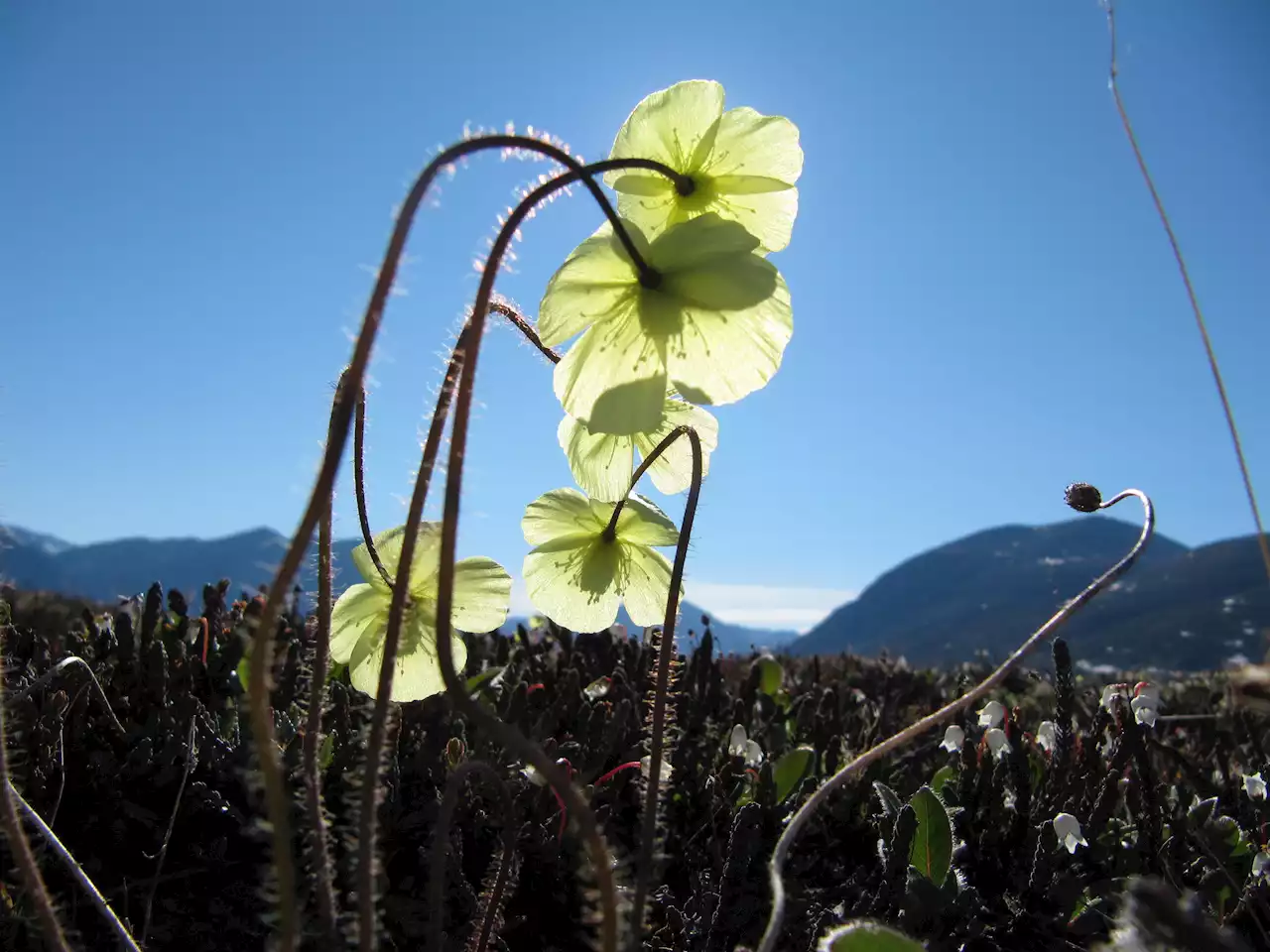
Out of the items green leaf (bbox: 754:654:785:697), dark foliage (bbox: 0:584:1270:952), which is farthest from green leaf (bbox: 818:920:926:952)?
green leaf (bbox: 754:654:785:697)

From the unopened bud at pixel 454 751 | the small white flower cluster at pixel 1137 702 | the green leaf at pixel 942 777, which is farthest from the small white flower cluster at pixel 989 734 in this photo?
the unopened bud at pixel 454 751

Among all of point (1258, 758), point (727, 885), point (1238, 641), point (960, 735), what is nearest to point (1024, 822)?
point (960, 735)

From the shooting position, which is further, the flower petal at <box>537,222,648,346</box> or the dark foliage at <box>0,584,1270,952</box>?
the dark foliage at <box>0,584,1270,952</box>

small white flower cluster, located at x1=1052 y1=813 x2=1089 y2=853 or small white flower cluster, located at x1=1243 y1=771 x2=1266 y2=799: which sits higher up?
small white flower cluster, located at x1=1243 y1=771 x2=1266 y2=799

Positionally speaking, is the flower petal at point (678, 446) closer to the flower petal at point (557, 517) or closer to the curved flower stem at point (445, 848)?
the flower petal at point (557, 517)

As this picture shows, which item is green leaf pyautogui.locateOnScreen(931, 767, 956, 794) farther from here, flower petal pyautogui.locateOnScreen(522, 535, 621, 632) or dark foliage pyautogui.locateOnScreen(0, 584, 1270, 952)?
flower petal pyautogui.locateOnScreen(522, 535, 621, 632)

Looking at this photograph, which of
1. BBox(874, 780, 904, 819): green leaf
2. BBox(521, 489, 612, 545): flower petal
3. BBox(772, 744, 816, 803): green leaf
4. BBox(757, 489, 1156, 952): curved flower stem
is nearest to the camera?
BBox(757, 489, 1156, 952): curved flower stem

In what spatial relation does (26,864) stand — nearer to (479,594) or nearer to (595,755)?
(479,594)
